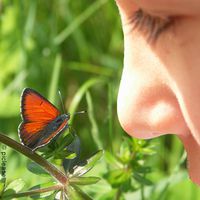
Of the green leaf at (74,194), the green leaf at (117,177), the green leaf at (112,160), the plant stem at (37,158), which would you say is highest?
the plant stem at (37,158)

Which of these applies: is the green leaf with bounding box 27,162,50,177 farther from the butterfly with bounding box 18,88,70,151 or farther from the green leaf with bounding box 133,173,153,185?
the green leaf with bounding box 133,173,153,185

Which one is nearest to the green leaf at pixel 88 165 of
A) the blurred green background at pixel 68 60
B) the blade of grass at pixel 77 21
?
the blurred green background at pixel 68 60

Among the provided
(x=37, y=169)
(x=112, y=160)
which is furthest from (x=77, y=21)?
(x=37, y=169)

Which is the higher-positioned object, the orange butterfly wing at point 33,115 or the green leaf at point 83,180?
the orange butterfly wing at point 33,115

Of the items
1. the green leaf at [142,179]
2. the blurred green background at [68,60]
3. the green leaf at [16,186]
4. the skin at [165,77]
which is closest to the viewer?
the skin at [165,77]

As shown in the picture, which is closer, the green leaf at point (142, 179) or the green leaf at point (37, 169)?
the green leaf at point (37, 169)

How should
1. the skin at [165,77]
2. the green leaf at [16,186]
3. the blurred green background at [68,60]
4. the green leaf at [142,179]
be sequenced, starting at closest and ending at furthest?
the skin at [165,77]
the green leaf at [16,186]
the green leaf at [142,179]
the blurred green background at [68,60]

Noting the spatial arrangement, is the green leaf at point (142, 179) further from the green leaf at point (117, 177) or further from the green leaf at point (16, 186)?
the green leaf at point (16, 186)
